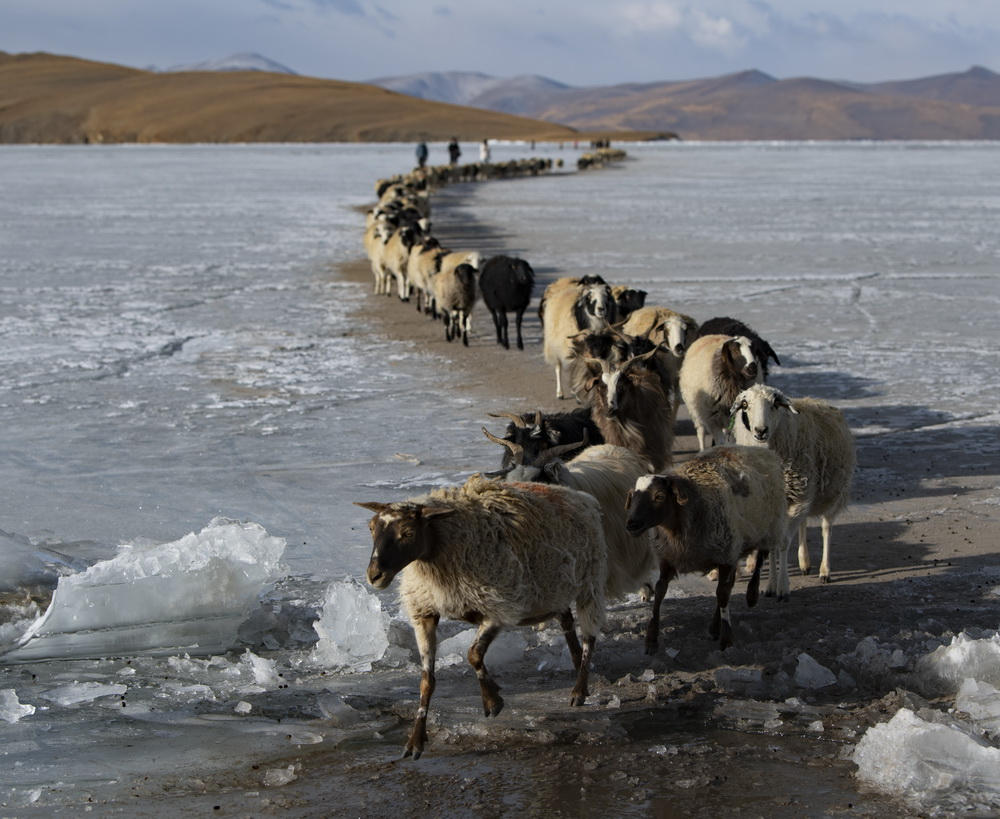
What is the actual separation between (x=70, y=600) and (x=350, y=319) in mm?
10414

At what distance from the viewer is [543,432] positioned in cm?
628

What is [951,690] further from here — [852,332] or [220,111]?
[220,111]

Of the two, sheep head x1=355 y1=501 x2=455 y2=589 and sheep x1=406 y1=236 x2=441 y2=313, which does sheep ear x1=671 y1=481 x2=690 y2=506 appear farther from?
sheep x1=406 y1=236 x2=441 y2=313

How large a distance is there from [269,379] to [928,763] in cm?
849

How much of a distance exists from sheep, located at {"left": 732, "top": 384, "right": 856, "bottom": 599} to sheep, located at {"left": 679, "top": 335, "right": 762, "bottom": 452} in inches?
41.3

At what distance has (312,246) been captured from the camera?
968 inches

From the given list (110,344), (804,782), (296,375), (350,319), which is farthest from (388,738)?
(350,319)

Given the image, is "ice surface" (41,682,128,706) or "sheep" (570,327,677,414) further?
"sheep" (570,327,677,414)

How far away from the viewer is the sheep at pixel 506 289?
46.2 ft

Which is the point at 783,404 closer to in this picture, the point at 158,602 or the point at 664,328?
the point at 664,328

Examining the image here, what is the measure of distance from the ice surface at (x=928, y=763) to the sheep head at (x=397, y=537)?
179cm

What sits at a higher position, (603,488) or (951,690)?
(603,488)

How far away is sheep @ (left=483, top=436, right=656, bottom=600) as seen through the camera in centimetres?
580

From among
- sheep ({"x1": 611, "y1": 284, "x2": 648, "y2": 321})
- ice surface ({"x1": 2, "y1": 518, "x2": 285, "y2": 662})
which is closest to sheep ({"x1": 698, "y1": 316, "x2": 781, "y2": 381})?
sheep ({"x1": 611, "y1": 284, "x2": 648, "y2": 321})
